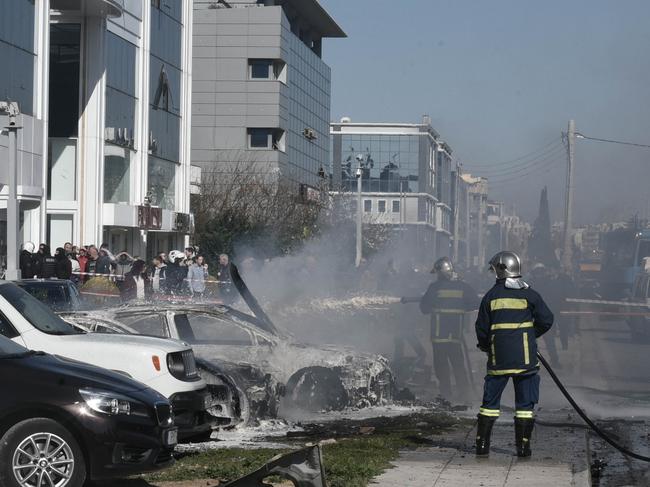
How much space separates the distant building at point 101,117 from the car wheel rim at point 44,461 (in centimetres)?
2615

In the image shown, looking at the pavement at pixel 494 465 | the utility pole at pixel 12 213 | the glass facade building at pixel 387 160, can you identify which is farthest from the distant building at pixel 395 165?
the pavement at pixel 494 465

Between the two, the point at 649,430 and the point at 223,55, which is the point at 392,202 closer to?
the point at 223,55

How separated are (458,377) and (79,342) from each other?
22.7ft

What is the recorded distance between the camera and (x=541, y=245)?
88688 millimetres

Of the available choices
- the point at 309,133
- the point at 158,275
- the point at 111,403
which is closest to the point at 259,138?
the point at 309,133

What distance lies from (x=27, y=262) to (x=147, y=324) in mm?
15061

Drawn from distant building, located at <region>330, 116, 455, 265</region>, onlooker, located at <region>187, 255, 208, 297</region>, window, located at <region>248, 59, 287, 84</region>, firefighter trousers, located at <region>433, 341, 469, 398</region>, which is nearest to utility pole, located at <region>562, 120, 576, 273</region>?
window, located at <region>248, 59, 287, 84</region>

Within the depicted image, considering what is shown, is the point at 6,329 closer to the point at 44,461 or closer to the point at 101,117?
the point at 44,461

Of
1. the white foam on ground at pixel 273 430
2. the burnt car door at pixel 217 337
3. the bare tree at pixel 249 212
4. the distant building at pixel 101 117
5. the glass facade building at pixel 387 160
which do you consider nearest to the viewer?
the white foam on ground at pixel 273 430

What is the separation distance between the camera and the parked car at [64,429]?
7.77 m

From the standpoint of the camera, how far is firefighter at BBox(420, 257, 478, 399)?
1552 centimetres

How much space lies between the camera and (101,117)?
42.3 meters

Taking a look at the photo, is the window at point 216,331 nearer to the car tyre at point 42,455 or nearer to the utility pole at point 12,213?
the car tyre at point 42,455

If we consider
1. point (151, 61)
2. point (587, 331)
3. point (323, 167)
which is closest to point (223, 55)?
point (323, 167)
